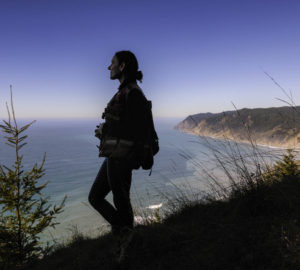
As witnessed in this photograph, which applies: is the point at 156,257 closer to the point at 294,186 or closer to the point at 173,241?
the point at 173,241

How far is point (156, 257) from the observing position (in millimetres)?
1731

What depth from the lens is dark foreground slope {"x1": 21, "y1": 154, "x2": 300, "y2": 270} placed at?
4.50 ft

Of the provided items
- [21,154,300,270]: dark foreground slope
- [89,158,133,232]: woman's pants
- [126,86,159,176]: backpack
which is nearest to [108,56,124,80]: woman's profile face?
[126,86,159,176]: backpack

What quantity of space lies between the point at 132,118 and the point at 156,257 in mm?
1274

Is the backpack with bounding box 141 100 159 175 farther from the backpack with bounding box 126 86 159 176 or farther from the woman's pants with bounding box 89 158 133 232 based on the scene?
the woman's pants with bounding box 89 158 133 232

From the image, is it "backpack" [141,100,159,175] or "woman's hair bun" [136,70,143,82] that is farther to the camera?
"woman's hair bun" [136,70,143,82]

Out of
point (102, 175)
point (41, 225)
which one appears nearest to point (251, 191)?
point (102, 175)

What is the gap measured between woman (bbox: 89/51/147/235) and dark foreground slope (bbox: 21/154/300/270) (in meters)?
0.34

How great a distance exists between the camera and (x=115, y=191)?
1.90 m

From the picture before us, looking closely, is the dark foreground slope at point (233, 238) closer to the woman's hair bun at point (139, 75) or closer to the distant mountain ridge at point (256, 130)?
the distant mountain ridge at point (256, 130)

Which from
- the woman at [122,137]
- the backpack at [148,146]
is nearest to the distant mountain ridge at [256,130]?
the backpack at [148,146]

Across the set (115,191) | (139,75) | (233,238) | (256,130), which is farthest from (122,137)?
(256,130)

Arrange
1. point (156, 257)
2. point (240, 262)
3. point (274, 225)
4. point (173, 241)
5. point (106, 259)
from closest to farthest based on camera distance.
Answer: point (240, 262) → point (274, 225) → point (156, 257) → point (173, 241) → point (106, 259)

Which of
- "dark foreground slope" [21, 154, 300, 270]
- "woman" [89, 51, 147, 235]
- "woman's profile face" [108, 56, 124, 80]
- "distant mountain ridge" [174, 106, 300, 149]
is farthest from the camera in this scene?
"distant mountain ridge" [174, 106, 300, 149]
